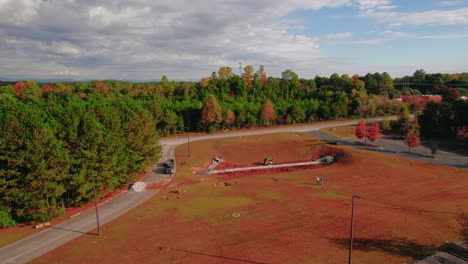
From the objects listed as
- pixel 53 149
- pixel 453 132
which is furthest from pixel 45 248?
pixel 453 132

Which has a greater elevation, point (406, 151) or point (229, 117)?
point (229, 117)

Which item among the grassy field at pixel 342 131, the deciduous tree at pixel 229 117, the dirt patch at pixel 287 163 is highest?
the deciduous tree at pixel 229 117

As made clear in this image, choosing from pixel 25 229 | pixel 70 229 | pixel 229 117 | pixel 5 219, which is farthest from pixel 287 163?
pixel 5 219

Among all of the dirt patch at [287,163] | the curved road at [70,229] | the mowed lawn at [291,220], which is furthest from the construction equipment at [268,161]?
the curved road at [70,229]

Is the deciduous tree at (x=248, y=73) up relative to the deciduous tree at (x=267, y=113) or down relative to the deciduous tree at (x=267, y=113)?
up

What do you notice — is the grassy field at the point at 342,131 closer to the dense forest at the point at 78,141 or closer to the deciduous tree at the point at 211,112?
the dense forest at the point at 78,141

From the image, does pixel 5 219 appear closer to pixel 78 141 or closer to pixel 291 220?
pixel 78 141

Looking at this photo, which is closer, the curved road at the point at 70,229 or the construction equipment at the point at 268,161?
the curved road at the point at 70,229

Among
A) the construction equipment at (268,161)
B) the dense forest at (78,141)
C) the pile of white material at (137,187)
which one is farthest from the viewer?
the construction equipment at (268,161)
